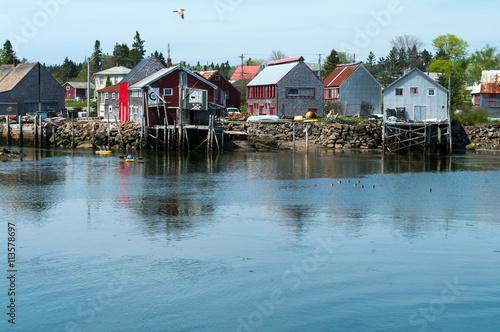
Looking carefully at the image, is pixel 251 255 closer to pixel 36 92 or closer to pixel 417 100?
pixel 417 100

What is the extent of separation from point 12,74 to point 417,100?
5825cm

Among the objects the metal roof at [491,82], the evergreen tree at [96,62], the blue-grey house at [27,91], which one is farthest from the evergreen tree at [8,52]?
the metal roof at [491,82]

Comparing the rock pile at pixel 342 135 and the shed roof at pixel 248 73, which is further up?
the shed roof at pixel 248 73

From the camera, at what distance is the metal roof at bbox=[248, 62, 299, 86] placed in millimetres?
78869

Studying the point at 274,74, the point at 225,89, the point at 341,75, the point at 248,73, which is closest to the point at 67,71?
the point at 248,73

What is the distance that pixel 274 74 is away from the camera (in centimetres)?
8206

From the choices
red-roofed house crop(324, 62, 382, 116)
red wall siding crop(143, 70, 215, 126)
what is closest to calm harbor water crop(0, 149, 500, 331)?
red wall siding crop(143, 70, 215, 126)

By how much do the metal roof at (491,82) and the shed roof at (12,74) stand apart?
6416cm

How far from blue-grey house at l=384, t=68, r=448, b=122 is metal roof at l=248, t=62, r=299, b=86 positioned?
1360 centimetres

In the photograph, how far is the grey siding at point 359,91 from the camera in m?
80.8

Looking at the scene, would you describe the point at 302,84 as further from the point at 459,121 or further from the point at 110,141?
the point at 110,141

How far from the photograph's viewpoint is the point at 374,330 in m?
13.4

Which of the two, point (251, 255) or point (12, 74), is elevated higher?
point (12, 74)

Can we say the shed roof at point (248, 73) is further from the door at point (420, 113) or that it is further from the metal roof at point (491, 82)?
the door at point (420, 113)
